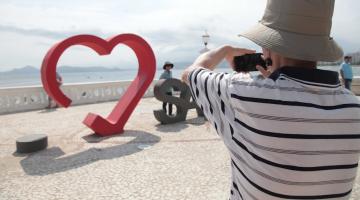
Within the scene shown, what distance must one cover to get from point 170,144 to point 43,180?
295 centimetres

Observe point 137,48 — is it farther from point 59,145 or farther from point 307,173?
point 307,173

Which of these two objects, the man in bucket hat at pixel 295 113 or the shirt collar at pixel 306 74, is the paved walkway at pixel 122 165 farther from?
the shirt collar at pixel 306 74

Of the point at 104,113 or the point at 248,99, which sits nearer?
the point at 248,99

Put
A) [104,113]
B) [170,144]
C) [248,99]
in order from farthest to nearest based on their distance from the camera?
1. [104,113]
2. [170,144]
3. [248,99]

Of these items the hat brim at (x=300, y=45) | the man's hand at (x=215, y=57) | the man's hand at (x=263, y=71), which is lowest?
the man's hand at (x=263, y=71)

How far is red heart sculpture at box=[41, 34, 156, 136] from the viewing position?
729 cm

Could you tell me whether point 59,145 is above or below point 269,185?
below

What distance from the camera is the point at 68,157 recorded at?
675 centimetres

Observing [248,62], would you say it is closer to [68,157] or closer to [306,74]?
[306,74]

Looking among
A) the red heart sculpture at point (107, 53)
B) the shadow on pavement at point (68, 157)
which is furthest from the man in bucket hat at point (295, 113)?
the red heart sculpture at point (107, 53)

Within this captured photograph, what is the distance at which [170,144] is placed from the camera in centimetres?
746

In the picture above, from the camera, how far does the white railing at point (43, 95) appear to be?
1334 centimetres

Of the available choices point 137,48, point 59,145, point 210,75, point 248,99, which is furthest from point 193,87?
point 137,48

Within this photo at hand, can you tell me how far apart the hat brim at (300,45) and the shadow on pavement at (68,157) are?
5.48 metres
